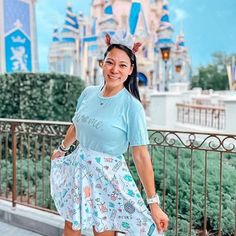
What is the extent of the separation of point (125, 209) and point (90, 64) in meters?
27.4

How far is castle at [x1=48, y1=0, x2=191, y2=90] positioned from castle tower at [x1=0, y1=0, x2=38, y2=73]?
51.0 feet

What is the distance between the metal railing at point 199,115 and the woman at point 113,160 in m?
8.29

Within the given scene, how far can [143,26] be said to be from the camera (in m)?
31.4

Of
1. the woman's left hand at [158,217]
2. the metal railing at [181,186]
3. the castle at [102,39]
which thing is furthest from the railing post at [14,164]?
the castle at [102,39]

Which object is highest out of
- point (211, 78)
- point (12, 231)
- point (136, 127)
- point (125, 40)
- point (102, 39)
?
point (102, 39)

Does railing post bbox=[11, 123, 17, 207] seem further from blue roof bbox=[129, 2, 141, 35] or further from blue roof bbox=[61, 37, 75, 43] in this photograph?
blue roof bbox=[61, 37, 75, 43]

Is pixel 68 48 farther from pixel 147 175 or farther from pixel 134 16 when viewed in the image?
pixel 147 175

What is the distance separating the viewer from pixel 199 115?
10.3 meters

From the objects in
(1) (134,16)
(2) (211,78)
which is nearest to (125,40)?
(1) (134,16)

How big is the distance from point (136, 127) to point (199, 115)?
908 cm

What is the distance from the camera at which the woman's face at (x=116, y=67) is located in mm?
1624

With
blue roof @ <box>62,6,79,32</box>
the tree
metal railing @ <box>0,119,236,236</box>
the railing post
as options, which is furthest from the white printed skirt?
the tree

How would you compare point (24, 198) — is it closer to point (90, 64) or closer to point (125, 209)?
point (125, 209)

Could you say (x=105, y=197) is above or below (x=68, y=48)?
below
